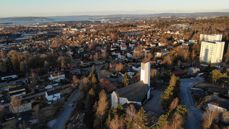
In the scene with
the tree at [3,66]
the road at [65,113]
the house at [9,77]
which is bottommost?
the road at [65,113]

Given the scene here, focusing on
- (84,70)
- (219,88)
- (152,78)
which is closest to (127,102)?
(152,78)

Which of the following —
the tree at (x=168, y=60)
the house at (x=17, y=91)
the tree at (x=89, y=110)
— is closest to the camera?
the tree at (x=89, y=110)

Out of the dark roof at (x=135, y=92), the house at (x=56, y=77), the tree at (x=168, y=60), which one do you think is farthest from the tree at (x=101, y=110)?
the tree at (x=168, y=60)

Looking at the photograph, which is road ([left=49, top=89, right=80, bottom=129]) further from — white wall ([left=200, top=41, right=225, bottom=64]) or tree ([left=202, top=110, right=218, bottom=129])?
white wall ([left=200, top=41, right=225, bottom=64])

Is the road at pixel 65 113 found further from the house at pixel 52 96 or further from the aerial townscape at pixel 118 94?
the house at pixel 52 96

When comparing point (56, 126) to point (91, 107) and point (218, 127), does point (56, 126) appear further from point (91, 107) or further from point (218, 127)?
point (218, 127)

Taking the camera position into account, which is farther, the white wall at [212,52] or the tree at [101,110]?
the white wall at [212,52]
